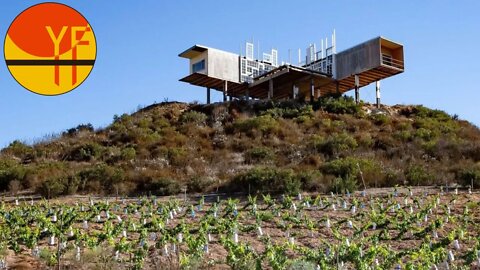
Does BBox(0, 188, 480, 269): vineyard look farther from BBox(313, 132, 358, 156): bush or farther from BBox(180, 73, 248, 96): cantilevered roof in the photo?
BBox(180, 73, 248, 96): cantilevered roof

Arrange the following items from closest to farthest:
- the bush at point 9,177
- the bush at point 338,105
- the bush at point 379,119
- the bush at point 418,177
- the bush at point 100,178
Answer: the bush at point 418,177
the bush at point 100,178
the bush at point 9,177
the bush at point 379,119
the bush at point 338,105

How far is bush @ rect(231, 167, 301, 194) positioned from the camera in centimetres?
1673

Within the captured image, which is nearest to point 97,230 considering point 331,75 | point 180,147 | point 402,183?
point 402,183

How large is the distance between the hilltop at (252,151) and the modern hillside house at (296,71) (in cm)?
244

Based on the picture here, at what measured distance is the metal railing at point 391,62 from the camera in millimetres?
35531

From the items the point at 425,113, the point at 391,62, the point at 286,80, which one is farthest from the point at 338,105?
the point at 286,80

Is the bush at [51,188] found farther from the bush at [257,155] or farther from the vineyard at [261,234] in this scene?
the bush at [257,155]

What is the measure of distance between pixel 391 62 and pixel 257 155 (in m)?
14.4

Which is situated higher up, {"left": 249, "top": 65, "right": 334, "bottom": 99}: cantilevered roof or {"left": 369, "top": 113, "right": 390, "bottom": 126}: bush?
{"left": 249, "top": 65, "right": 334, "bottom": 99}: cantilevered roof

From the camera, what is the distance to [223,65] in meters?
39.8

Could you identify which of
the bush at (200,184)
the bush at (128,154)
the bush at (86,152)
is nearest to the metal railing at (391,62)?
the bush at (128,154)

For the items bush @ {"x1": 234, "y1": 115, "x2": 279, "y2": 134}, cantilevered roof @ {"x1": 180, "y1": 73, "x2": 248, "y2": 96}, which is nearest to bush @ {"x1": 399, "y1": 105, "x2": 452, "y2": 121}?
bush @ {"x1": 234, "y1": 115, "x2": 279, "y2": 134}

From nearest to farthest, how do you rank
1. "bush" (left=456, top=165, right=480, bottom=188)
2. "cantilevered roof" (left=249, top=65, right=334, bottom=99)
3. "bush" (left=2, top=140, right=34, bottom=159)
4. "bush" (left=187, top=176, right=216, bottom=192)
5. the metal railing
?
"bush" (left=456, top=165, right=480, bottom=188), "bush" (left=187, top=176, right=216, bottom=192), "bush" (left=2, top=140, right=34, bottom=159), the metal railing, "cantilevered roof" (left=249, top=65, right=334, bottom=99)

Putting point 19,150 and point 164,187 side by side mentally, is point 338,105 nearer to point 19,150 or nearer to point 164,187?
point 19,150
